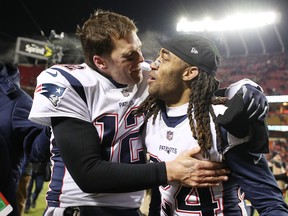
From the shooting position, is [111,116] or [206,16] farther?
[206,16]

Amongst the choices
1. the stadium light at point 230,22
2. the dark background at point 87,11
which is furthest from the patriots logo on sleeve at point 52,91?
the stadium light at point 230,22

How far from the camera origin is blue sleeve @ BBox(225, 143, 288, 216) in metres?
1.62

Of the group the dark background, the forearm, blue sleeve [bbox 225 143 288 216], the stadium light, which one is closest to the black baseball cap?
blue sleeve [bbox 225 143 288 216]

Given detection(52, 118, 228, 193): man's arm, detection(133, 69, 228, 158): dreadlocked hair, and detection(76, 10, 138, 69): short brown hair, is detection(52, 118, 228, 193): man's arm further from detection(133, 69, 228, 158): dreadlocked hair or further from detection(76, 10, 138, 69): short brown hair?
detection(76, 10, 138, 69): short brown hair

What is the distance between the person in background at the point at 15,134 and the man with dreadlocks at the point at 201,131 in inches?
25.5

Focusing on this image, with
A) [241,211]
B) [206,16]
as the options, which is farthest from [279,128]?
[241,211]

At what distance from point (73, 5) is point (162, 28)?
24.1 ft

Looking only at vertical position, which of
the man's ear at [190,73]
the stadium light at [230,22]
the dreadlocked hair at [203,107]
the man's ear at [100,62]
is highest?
the stadium light at [230,22]

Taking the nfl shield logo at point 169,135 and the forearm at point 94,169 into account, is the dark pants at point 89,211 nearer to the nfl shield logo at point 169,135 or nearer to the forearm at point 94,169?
the forearm at point 94,169

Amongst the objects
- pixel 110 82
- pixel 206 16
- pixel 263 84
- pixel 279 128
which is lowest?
pixel 279 128

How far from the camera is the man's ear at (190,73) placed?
6.70 feet

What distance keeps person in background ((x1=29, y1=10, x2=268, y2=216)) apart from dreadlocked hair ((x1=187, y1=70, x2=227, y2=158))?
14 centimetres

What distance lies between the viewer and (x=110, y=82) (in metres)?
1.77

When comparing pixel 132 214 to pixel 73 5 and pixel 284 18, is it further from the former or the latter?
pixel 284 18
